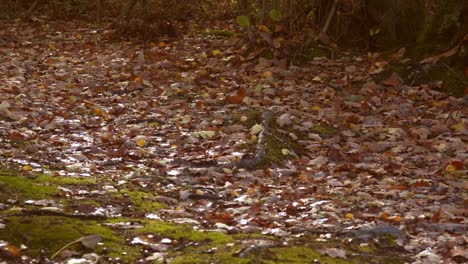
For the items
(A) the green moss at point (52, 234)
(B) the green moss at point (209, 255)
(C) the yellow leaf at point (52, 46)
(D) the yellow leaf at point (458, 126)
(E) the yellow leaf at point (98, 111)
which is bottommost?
(C) the yellow leaf at point (52, 46)

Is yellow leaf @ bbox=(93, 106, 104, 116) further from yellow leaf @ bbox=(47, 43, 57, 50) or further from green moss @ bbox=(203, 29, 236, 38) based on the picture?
green moss @ bbox=(203, 29, 236, 38)

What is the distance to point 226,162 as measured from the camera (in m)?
6.43

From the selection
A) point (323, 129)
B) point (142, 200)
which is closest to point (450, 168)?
point (323, 129)

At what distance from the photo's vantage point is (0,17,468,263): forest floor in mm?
4133

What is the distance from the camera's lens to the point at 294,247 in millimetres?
4094

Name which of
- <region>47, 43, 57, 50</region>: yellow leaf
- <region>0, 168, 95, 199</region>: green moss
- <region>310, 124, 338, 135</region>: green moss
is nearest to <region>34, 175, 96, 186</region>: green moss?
<region>0, 168, 95, 199</region>: green moss

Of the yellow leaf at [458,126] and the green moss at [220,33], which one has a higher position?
the yellow leaf at [458,126]

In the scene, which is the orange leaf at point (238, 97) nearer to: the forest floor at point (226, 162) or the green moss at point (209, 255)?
the forest floor at point (226, 162)

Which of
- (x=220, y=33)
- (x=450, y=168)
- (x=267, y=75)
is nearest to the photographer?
(x=450, y=168)

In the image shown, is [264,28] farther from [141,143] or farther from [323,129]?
[141,143]

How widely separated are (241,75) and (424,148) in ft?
12.1

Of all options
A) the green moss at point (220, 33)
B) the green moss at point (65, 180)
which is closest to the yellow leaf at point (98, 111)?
the green moss at point (65, 180)

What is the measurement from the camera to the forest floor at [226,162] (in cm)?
413

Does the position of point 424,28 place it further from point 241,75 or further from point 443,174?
point 443,174
